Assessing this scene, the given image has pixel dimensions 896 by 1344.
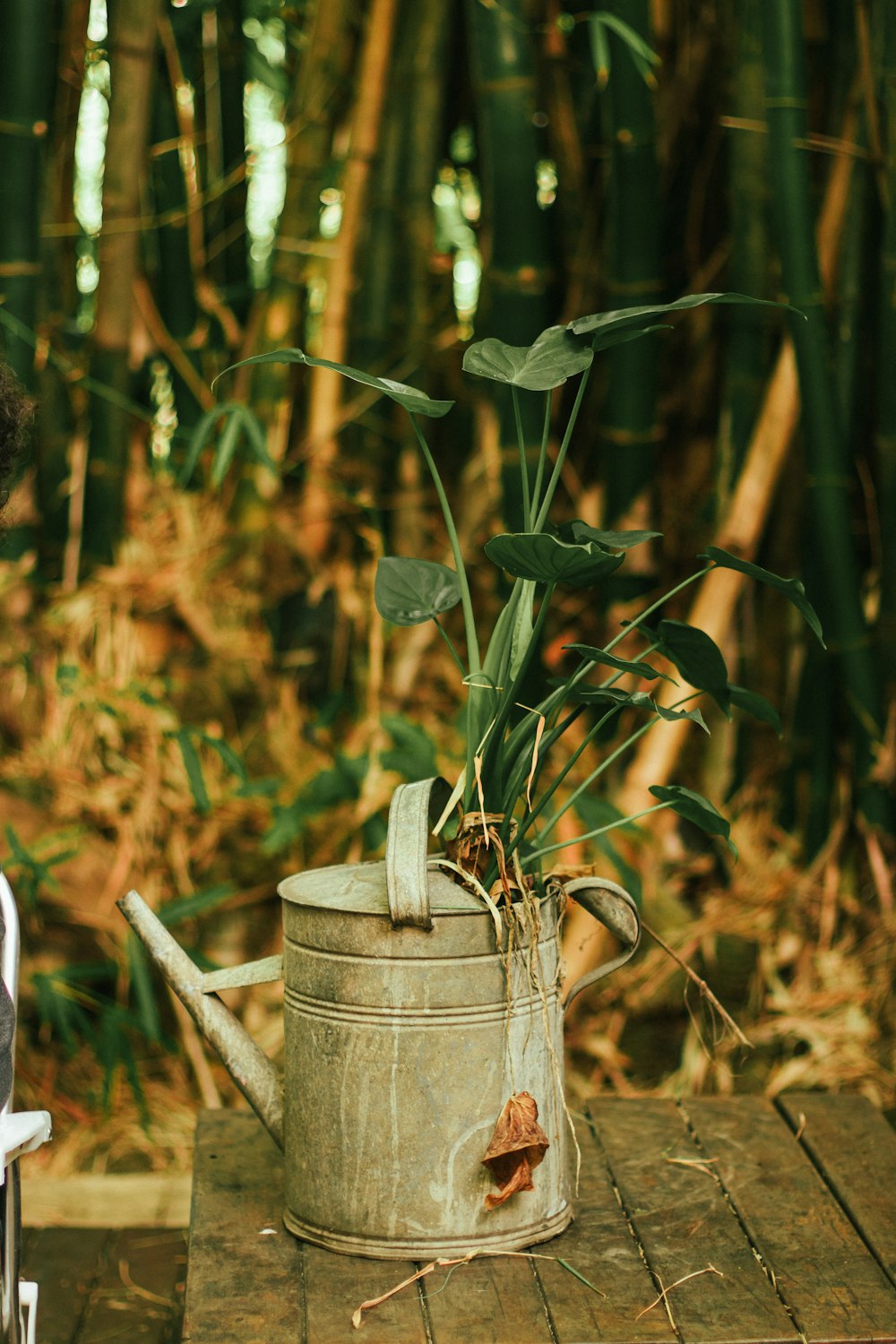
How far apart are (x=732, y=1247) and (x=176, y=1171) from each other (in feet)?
4.24

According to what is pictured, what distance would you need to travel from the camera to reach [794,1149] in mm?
1572

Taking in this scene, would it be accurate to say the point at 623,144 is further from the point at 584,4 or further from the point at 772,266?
the point at 584,4

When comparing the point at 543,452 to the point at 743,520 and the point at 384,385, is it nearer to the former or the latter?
the point at 384,385

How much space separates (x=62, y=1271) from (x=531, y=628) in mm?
1340

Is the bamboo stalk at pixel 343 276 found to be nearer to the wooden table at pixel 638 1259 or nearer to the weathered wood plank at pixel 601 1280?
the wooden table at pixel 638 1259

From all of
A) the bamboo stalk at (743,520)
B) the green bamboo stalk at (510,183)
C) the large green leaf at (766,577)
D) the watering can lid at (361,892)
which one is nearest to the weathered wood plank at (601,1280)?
the watering can lid at (361,892)

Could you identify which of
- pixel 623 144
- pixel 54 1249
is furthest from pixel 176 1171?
pixel 623 144

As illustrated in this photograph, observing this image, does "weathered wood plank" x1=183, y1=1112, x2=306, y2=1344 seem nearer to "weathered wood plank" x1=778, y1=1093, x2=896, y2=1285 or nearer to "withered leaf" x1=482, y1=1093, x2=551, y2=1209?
"withered leaf" x1=482, y1=1093, x2=551, y2=1209

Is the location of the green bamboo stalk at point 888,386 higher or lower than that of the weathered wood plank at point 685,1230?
higher

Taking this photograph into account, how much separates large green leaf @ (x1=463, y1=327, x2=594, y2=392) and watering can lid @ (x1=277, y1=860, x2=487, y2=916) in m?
0.44

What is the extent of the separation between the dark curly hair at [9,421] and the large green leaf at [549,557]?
0.44 metres

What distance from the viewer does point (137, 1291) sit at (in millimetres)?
2025

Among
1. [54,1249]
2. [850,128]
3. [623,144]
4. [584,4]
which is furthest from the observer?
[584,4]

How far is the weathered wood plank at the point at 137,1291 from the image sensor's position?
1934 millimetres
